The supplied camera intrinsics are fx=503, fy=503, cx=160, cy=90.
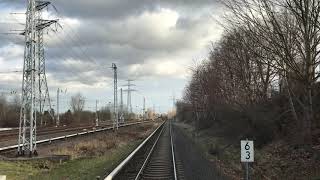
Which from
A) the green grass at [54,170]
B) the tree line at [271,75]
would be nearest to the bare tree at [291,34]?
the tree line at [271,75]

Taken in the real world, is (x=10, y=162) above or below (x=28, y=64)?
below

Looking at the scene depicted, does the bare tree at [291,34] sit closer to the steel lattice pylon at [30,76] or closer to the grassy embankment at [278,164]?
the grassy embankment at [278,164]

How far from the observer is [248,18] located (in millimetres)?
19953

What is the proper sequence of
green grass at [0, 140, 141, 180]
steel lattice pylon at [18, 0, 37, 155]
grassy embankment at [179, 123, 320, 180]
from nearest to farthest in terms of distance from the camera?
grassy embankment at [179, 123, 320, 180]
green grass at [0, 140, 141, 180]
steel lattice pylon at [18, 0, 37, 155]

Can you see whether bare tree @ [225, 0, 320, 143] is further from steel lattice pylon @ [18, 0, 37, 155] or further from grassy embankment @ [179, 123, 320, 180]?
steel lattice pylon @ [18, 0, 37, 155]

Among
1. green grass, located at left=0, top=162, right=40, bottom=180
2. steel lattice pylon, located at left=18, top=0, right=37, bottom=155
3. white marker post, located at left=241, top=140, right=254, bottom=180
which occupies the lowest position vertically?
green grass, located at left=0, top=162, right=40, bottom=180

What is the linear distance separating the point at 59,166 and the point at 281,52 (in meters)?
13.1

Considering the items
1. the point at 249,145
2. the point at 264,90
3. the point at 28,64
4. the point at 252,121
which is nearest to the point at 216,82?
the point at 264,90

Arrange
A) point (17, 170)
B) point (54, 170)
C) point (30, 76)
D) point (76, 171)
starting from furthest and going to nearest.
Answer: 1. point (30, 76)
2. point (54, 170)
3. point (17, 170)
4. point (76, 171)

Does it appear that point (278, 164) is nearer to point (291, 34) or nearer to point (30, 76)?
point (291, 34)

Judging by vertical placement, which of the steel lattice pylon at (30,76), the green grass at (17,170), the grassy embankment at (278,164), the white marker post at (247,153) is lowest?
the green grass at (17,170)

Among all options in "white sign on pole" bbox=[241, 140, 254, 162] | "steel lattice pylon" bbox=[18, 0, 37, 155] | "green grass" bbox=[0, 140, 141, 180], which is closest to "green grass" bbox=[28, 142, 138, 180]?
"green grass" bbox=[0, 140, 141, 180]

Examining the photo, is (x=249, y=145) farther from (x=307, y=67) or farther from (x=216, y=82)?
(x=216, y=82)

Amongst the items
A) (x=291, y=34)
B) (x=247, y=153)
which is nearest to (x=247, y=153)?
(x=247, y=153)
